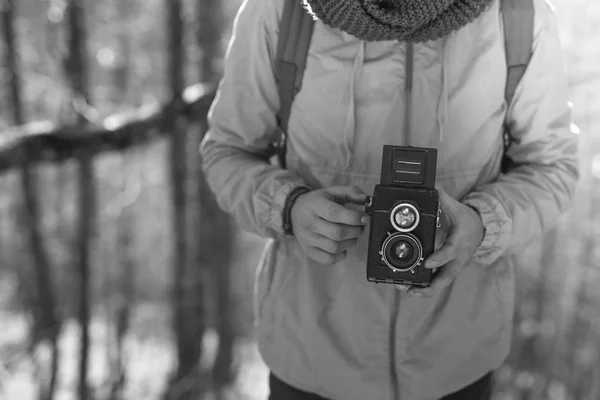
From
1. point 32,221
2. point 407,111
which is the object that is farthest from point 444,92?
point 32,221

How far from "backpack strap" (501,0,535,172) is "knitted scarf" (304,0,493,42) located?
0.18ft

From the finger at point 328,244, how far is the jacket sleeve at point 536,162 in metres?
0.23

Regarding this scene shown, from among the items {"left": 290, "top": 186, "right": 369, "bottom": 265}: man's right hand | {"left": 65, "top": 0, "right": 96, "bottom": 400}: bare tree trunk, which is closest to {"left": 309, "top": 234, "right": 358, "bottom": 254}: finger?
{"left": 290, "top": 186, "right": 369, "bottom": 265}: man's right hand

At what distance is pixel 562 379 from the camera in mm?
3742

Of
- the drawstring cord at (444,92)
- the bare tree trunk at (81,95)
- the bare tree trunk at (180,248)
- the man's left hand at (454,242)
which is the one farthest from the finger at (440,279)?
the bare tree trunk at (81,95)

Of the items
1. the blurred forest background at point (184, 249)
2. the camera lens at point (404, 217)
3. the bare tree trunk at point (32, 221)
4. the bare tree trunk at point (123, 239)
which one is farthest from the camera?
the bare tree trunk at point (32, 221)

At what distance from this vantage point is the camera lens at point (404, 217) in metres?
1.05

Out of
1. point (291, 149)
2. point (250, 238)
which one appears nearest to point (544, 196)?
point (291, 149)

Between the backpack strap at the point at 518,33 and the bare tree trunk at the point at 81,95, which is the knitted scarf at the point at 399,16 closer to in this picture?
the backpack strap at the point at 518,33

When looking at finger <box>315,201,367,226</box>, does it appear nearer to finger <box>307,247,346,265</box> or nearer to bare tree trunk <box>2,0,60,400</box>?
finger <box>307,247,346,265</box>

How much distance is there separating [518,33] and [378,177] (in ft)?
1.13

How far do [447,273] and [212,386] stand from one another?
2.54 metres

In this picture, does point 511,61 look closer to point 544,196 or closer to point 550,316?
point 544,196

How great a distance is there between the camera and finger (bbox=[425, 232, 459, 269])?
106 cm
